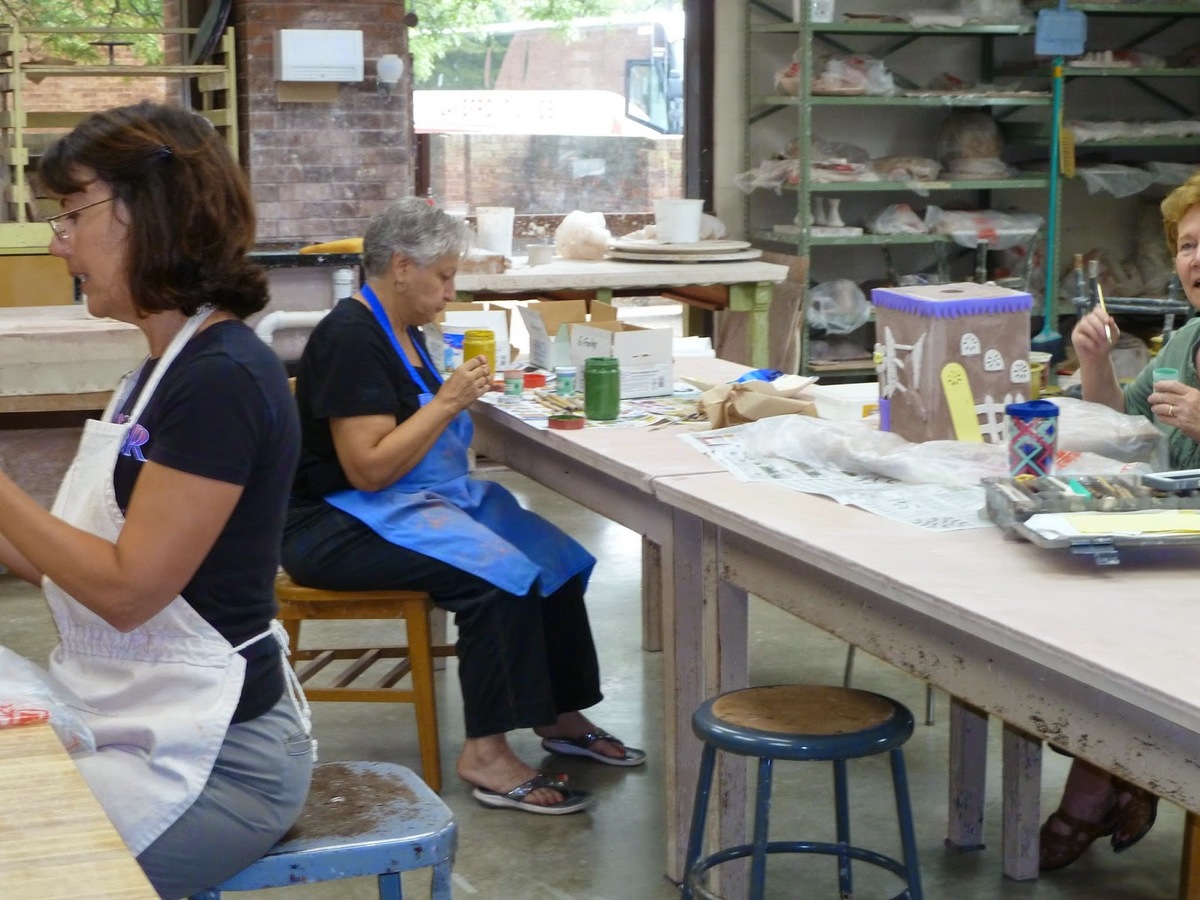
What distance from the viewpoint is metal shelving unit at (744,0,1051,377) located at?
258 inches

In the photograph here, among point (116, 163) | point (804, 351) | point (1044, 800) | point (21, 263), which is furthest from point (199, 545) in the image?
point (804, 351)

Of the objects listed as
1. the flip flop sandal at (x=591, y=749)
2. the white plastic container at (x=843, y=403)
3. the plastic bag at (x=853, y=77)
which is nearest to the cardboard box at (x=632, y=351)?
the white plastic container at (x=843, y=403)

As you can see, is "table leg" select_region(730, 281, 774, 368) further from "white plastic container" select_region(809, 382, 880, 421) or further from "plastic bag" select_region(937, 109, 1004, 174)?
"white plastic container" select_region(809, 382, 880, 421)

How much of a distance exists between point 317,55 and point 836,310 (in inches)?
97.7

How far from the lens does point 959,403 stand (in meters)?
2.70

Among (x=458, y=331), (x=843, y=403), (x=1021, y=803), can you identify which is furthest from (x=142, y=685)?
(x=458, y=331)

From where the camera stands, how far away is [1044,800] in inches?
131

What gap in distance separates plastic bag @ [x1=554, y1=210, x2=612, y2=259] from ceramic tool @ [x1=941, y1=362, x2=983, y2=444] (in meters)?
3.29

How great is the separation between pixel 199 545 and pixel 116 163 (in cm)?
47

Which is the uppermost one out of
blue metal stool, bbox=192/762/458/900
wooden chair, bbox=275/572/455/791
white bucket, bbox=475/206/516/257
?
white bucket, bbox=475/206/516/257

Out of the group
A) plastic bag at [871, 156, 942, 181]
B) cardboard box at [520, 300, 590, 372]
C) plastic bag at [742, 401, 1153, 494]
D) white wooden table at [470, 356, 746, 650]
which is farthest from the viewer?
plastic bag at [871, 156, 942, 181]

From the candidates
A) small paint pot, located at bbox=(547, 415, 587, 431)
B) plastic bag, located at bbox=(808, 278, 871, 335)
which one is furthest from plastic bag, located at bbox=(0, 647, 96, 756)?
plastic bag, located at bbox=(808, 278, 871, 335)

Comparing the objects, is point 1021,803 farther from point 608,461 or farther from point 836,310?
point 836,310

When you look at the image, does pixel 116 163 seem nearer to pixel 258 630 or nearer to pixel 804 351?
pixel 258 630
